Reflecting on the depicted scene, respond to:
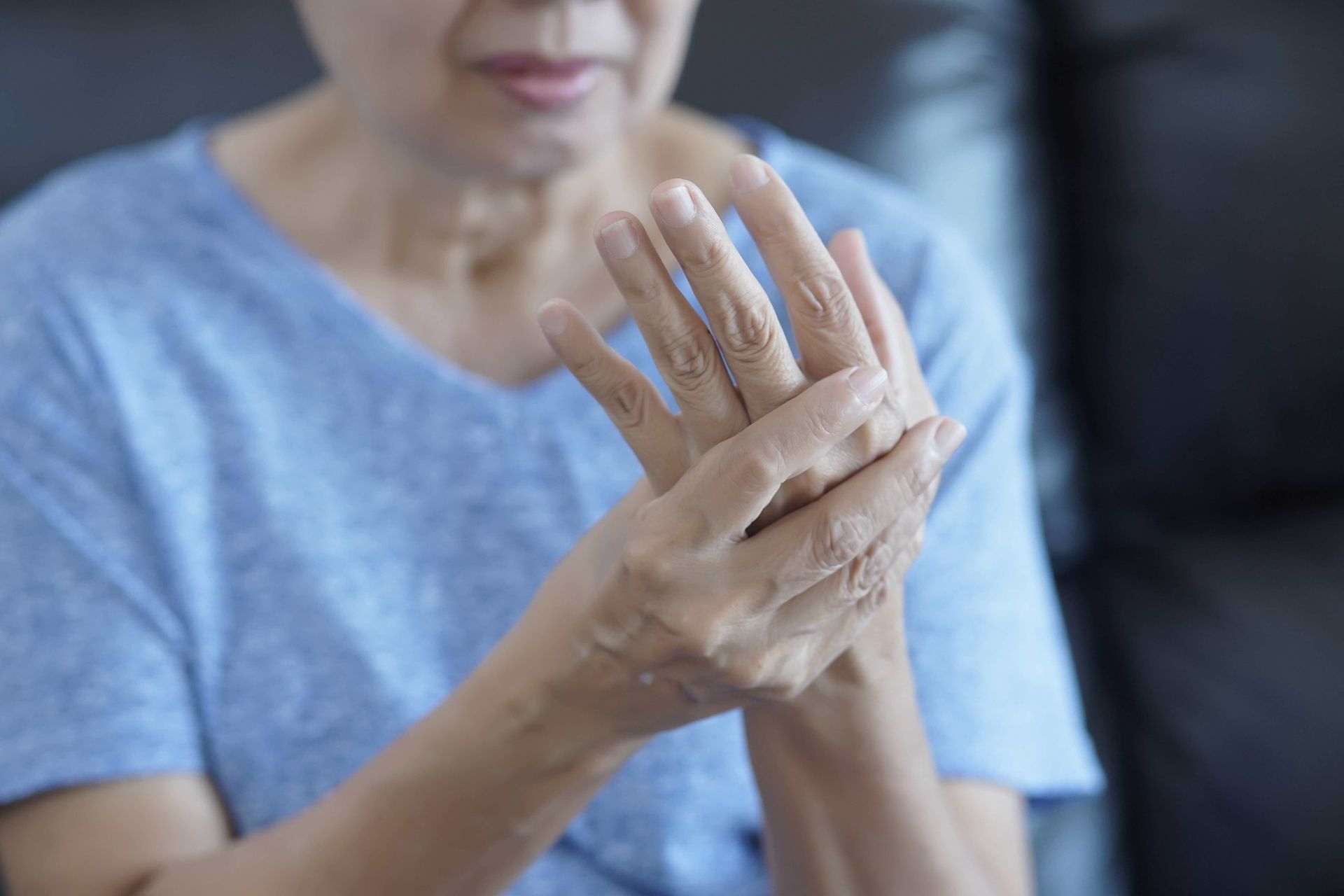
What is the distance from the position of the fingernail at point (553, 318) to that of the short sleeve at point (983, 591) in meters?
0.35

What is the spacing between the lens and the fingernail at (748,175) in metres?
0.52

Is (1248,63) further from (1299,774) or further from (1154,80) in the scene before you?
(1299,774)

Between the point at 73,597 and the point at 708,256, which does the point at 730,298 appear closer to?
the point at 708,256

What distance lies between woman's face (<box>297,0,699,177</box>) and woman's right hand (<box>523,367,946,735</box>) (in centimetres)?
26

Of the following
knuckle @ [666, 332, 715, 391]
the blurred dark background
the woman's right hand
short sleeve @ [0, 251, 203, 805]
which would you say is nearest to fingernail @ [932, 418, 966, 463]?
the woman's right hand

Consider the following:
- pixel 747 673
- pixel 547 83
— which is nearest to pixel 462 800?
pixel 747 673

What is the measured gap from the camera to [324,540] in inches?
32.1

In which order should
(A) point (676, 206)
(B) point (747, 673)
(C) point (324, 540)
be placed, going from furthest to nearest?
1. (C) point (324, 540)
2. (B) point (747, 673)
3. (A) point (676, 206)

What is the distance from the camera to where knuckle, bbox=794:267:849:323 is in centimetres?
54

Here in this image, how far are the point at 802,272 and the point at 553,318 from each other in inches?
4.6

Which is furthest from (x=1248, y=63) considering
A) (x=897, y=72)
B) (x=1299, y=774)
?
(x=1299, y=774)

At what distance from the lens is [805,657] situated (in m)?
0.61

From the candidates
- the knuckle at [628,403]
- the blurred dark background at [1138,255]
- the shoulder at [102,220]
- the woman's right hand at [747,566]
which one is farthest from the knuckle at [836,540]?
the blurred dark background at [1138,255]

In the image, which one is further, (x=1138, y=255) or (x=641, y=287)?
(x=1138, y=255)
